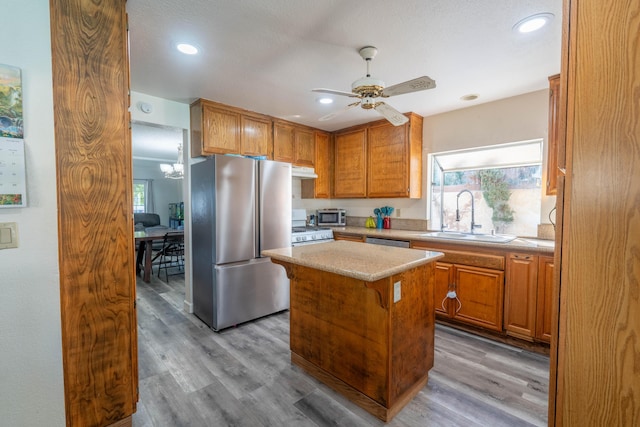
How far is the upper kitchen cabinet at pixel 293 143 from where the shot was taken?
3836 millimetres

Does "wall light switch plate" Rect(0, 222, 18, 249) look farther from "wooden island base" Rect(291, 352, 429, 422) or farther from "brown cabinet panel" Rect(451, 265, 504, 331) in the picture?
"brown cabinet panel" Rect(451, 265, 504, 331)

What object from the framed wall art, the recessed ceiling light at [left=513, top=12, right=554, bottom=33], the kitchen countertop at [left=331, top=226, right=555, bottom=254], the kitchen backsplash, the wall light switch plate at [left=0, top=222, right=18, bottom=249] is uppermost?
the recessed ceiling light at [left=513, top=12, right=554, bottom=33]

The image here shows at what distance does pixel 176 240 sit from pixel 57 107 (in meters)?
3.91

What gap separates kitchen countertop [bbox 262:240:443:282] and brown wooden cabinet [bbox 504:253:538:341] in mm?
1178

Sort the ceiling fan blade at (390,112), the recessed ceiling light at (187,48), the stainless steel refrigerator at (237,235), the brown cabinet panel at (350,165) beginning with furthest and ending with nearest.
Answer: the brown cabinet panel at (350,165) < the stainless steel refrigerator at (237,235) < the ceiling fan blade at (390,112) < the recessed ceiling light at (187,48)

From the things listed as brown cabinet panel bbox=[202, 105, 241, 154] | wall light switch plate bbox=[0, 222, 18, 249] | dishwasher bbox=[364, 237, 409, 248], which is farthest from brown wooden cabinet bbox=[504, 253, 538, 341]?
wall light switch plate bbox=[0, 222, 18, 249]

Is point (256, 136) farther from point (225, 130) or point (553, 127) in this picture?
point (553, 127)

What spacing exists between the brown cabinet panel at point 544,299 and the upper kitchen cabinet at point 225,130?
10.5ft

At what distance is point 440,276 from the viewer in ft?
9.91

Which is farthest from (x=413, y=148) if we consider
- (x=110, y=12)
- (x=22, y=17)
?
(x=22, y=17)

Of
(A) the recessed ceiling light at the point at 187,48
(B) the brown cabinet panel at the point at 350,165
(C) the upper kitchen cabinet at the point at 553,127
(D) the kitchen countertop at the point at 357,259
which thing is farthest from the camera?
(B) the brown cabinet panel at the point at 350,165

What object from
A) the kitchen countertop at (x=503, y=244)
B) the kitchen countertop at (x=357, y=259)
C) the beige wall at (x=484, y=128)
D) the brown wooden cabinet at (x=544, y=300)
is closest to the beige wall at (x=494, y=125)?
the beige wall at (x=484, y=128)

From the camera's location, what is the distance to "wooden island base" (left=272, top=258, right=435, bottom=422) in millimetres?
1664

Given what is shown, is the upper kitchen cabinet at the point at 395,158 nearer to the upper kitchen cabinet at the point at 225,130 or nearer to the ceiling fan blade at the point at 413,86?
the upper kitchen cabinet at the point at 225,130
